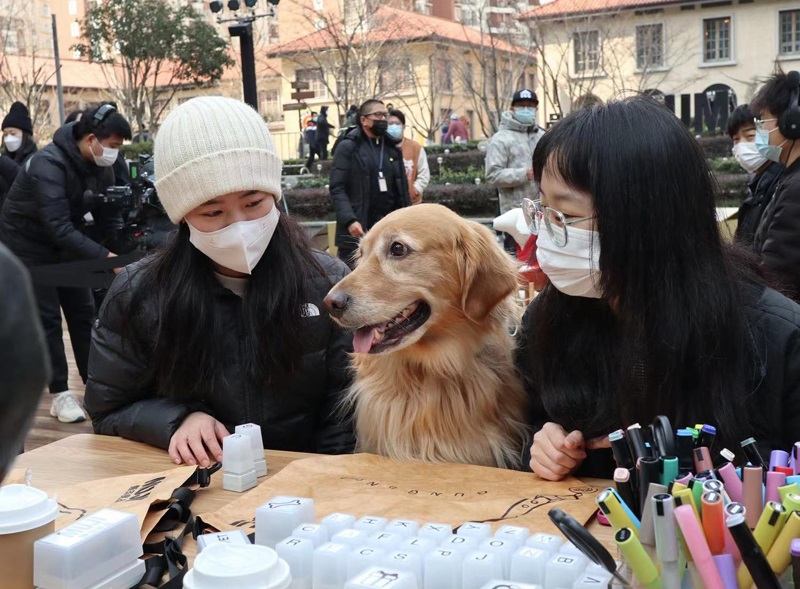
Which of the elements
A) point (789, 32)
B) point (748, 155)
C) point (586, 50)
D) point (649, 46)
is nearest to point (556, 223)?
point (748, 155)

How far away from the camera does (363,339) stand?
2.37m

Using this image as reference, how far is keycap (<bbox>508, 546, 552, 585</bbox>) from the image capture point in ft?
4.15

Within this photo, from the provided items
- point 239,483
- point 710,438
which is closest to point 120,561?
point 239,483

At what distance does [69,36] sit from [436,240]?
163 feet

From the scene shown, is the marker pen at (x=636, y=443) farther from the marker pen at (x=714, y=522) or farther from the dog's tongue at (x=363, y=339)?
the dog's tongue at (x=363, y=339)

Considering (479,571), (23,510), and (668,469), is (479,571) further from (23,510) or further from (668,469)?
(23,510)

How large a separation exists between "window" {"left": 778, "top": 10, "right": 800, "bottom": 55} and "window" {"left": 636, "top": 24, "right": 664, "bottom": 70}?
6044mm

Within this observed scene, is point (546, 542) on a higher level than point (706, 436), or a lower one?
lower

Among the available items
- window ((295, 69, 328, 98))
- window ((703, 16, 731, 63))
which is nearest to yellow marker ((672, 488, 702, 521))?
window ((295, 69, 328, 98))

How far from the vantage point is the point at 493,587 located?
1154 mm

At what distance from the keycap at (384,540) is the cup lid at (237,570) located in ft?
0.88

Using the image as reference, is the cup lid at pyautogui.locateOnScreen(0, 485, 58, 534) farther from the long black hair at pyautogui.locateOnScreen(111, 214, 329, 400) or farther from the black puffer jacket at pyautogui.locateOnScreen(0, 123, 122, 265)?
the black puffer jacket at pyautogui.locateOnScreen(0, 123, 122, 265)

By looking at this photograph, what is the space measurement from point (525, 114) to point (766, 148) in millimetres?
4142

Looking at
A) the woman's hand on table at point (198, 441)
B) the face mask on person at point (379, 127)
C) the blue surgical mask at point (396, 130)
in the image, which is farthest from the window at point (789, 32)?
the woman's hand on table at point (198, 441)
